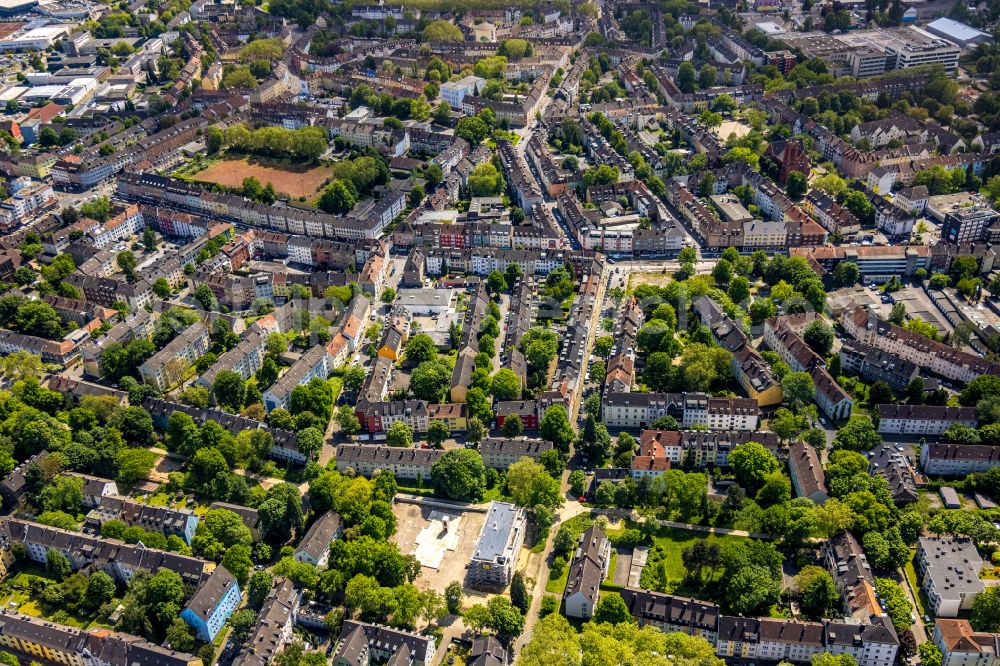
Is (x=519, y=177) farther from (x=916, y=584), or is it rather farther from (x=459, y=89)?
(x=916, y=584)

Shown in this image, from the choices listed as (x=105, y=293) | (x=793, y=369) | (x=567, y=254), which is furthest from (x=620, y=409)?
(x=105, y=293)

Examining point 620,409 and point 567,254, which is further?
point 567,254

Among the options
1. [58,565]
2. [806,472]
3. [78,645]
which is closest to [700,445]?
[806,472]

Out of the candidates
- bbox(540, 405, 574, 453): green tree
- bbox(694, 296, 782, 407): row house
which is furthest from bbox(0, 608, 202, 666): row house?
bbox(694, 296, 782, 407): row house

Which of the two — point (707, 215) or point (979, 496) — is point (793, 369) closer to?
point (979, 496)

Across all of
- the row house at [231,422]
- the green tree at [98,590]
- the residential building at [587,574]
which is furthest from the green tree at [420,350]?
the green tree at [98,590]
